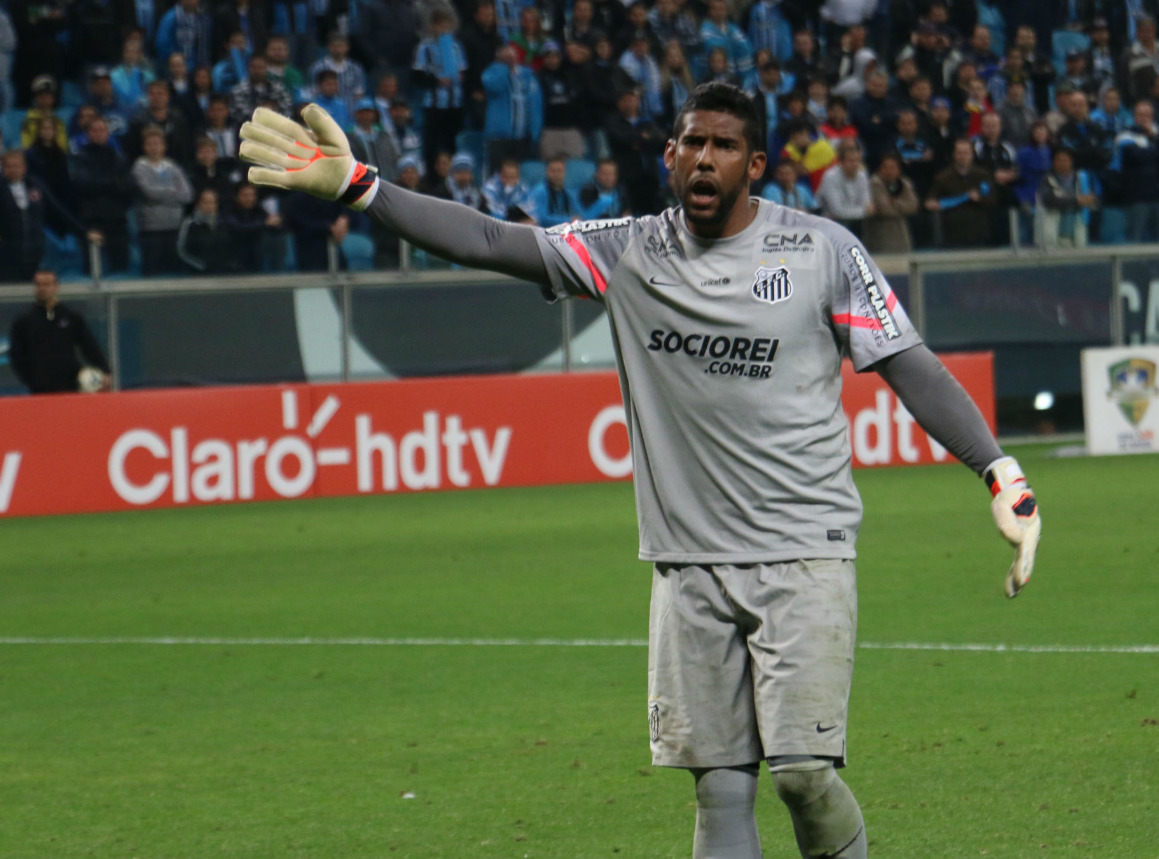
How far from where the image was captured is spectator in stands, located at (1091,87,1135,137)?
78.2 feet

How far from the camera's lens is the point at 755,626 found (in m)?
4.38

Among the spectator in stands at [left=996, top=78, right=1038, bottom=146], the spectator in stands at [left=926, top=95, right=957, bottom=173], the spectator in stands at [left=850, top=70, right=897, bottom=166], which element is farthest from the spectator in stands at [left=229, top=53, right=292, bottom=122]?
the spectator in stands at [left=996, top=78, right=1038, bottom=146]

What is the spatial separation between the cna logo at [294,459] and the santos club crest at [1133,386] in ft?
19.6

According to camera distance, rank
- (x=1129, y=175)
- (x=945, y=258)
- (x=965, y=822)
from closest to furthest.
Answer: (x=965, y=822) → (x=945, y=258) → (x=1129, y=175)

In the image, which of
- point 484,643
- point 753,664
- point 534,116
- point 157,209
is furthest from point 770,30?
point 753,664

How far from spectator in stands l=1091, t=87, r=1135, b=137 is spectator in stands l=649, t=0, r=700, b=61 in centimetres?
490

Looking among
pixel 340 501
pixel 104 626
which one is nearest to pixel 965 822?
pixel 104 626

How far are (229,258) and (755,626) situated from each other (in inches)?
577

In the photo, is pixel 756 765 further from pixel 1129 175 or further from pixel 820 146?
pixel 1129 175

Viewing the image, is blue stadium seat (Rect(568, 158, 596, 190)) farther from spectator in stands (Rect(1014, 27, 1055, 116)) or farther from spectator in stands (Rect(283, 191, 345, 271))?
spectator in stands (Rect(1014, 27, 1055, 116))

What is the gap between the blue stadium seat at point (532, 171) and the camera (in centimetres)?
2062

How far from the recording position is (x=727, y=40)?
23359mm

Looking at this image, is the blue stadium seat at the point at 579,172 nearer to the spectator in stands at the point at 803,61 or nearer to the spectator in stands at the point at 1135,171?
the spectator in stands at the point at 803,61

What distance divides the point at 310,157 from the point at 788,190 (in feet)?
53.0
